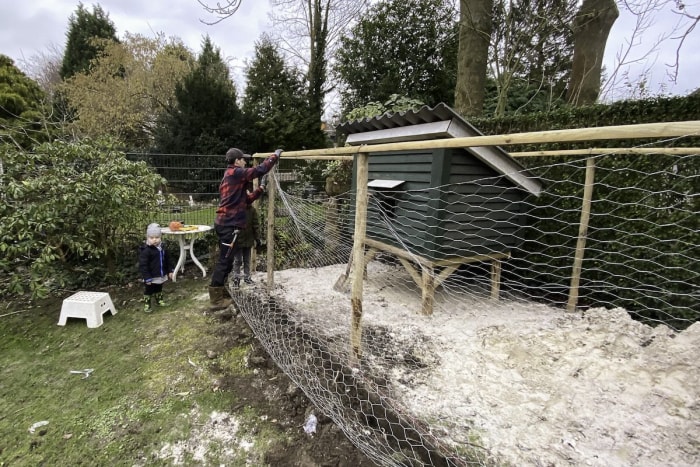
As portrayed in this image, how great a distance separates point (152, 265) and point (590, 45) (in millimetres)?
8067

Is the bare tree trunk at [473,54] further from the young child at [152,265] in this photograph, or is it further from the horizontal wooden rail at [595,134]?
the young child at [152,265]

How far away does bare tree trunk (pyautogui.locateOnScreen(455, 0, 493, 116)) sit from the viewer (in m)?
5.74

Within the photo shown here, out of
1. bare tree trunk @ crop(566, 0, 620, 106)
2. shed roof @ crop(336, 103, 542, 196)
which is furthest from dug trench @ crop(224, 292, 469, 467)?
bare tree trunk @ crop(566, 0, 620, 106)

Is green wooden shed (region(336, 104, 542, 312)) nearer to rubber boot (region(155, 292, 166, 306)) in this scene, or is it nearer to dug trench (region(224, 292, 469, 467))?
dug trench (region(224, 292, 469, 467))

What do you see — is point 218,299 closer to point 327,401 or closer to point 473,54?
point 327,401

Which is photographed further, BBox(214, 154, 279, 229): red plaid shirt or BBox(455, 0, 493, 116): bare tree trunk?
BBox(455, 0, 493, 116): bare tree trunk

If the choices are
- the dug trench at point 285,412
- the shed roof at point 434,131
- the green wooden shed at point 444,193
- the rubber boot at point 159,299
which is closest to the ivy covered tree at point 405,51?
the shed roof at point 434,131

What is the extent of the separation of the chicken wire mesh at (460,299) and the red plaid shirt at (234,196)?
34cm

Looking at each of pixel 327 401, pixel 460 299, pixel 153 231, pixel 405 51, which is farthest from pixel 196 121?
pixel 327 401

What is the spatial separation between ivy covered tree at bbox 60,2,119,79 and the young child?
636 inches

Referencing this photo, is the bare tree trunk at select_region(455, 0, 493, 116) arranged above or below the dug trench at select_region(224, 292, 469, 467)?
above

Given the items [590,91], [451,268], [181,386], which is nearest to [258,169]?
[181,386]

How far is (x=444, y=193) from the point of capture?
123 inches

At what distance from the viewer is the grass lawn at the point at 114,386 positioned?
190 cm
